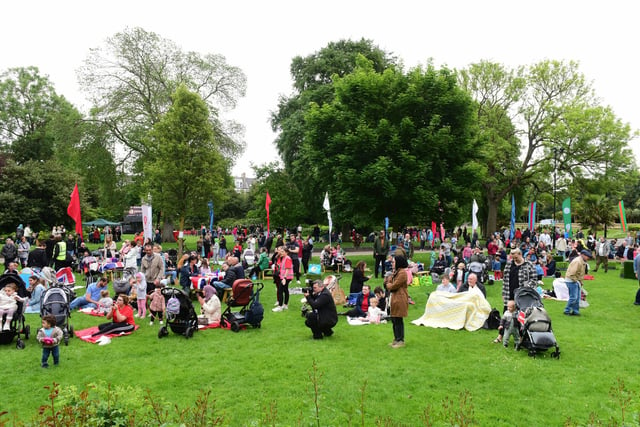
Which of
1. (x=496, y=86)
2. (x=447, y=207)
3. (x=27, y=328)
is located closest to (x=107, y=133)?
(x=447, y=207)

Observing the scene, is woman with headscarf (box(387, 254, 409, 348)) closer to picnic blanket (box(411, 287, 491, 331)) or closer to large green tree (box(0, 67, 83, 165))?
picnic blanket (box(411, 287, 491, 331))

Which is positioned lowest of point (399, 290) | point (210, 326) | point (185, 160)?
point (210, 326)

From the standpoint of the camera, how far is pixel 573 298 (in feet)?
40.8

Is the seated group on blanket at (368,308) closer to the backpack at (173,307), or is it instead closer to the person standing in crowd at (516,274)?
the person standing in crowd at (516,274)

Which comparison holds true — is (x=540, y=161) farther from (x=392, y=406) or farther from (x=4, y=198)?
(x=4, y=198)

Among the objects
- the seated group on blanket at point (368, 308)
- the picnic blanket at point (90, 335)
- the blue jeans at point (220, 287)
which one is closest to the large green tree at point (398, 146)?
the seated group on blanket at point (368, 308)

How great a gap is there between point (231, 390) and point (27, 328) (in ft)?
18.7

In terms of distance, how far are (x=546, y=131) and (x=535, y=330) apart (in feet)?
114

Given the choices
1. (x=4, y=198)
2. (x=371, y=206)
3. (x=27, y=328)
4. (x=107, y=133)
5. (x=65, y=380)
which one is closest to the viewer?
(x=65, y=380)

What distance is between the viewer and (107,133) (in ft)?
112

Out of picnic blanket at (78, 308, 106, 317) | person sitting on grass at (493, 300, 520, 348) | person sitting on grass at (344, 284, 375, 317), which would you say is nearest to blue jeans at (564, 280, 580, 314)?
person sitting on grass at (493, 300, 520, 348)

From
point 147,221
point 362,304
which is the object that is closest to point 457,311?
point 362,304

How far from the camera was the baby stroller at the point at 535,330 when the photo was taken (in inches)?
331

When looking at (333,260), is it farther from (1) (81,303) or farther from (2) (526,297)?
(2) (526,297)
